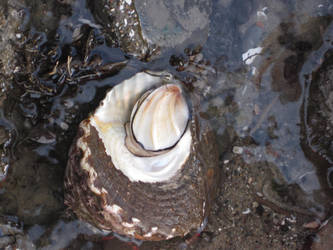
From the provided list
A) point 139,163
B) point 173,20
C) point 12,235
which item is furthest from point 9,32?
point 12,235

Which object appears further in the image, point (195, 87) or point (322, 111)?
point (195, 87)

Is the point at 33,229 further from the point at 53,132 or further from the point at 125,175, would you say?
the point at 125,175

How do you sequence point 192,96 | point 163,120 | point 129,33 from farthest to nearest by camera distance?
point 192,96, point 129,33, point 163,120

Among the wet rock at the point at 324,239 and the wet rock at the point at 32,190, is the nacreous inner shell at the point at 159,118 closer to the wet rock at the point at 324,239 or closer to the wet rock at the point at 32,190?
the wet rock at the point at 32,190

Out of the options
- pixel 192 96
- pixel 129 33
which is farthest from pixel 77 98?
pixel 192 96

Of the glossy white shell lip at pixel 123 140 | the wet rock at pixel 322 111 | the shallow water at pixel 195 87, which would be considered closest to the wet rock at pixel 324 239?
the shallow water at pixel 195 87

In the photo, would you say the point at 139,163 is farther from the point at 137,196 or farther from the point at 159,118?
the point at 159,118
